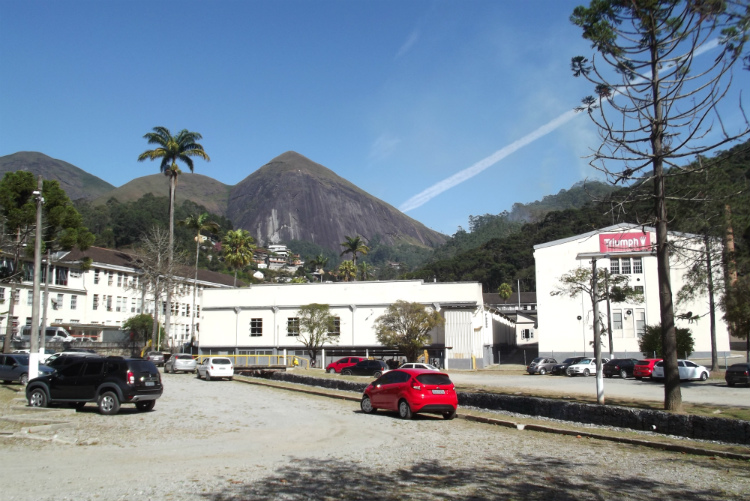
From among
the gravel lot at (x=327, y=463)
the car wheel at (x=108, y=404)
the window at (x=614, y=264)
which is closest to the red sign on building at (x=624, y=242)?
the window at (x=614, y=264)

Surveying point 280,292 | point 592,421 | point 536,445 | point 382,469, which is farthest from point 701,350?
point 382,469

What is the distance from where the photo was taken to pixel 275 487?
859 cm

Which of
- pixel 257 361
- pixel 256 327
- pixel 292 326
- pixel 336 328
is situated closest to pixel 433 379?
pixel 257 361

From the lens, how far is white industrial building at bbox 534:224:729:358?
5359cm

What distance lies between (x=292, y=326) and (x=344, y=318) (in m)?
5.22

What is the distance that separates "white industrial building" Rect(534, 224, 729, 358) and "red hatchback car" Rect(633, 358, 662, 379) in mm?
16837

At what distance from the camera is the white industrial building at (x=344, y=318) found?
165 ft

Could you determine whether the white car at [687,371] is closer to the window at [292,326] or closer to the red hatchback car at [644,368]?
the red hatchback car at [644,368]

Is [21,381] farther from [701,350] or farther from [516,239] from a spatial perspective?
[516,239]

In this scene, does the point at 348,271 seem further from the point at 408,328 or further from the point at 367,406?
the point at 367,406

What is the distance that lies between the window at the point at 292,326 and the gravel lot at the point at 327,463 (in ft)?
123

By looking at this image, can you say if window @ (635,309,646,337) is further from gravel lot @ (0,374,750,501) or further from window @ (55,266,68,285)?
window @ (55,266,68,285)

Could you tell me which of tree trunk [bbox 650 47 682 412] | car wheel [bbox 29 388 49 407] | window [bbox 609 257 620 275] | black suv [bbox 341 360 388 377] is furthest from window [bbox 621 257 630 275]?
car wheel [bbox 29 388 49 407]

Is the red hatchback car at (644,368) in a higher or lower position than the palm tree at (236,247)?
lower
